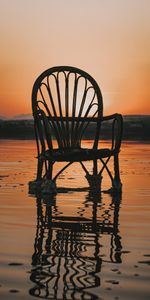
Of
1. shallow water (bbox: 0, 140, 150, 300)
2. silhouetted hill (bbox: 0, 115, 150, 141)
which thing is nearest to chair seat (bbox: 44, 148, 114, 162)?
shallow water (bbox: 0, 140, 150, 300)

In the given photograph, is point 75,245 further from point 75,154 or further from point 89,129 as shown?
point 89,129

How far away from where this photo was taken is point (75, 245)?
10.3ft

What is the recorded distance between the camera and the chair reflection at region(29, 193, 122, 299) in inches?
91.2

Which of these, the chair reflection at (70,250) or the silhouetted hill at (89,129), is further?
the silhouetted hill at (89,129)

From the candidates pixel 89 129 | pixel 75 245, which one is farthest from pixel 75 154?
pixel 89 129

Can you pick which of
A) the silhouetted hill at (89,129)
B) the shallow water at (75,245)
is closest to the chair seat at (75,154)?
the shallow water at (75,245)

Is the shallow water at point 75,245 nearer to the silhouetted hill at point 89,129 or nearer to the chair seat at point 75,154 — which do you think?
the chair seat at point 75,154

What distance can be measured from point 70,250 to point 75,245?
0.14 metres

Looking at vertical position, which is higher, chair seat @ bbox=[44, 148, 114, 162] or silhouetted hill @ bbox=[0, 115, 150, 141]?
chair seat @ bbox=[44, 148, 114, 162]

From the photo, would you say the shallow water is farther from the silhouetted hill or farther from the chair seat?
the silhouetted hill

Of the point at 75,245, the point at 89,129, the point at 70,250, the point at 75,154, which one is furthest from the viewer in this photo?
the point at 89,129

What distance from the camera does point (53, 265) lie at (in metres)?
2.66

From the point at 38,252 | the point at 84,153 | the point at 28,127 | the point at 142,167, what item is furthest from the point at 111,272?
the point at 28,127

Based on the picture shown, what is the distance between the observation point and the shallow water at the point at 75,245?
2.31 m
